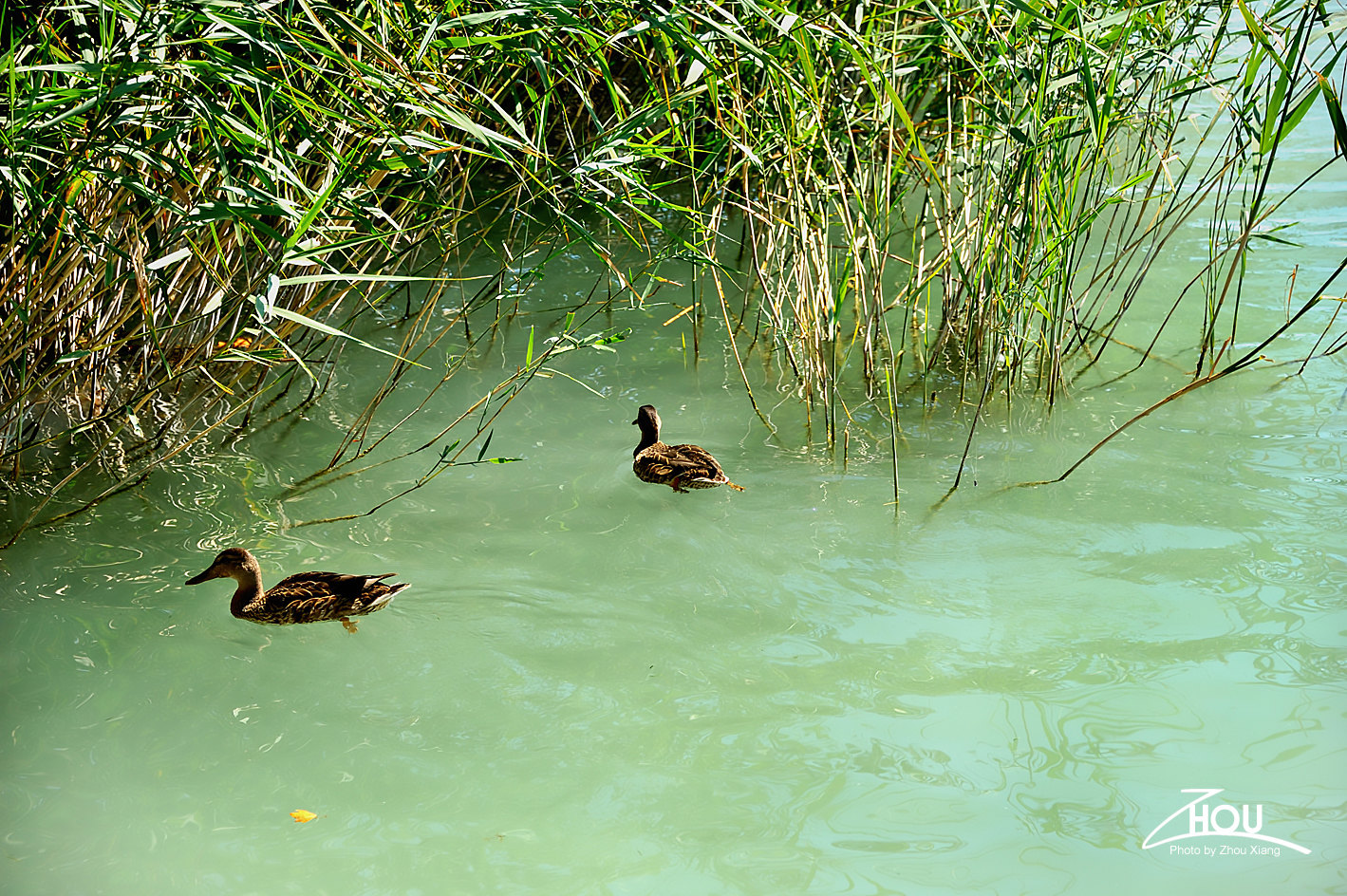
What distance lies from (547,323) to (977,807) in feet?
11.0

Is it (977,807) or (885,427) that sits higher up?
(885,427)

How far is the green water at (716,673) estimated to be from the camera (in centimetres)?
248

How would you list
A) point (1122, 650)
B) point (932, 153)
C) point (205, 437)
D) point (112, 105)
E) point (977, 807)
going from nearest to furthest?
point (977, 807) < point (112, 105) < point (1122, 650) < point (205, 437) < point (932, 153)

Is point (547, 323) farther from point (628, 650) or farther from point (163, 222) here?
point (628, 650)

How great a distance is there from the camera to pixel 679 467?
151 inches

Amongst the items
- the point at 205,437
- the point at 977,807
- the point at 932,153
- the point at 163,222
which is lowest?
the point at 977,807

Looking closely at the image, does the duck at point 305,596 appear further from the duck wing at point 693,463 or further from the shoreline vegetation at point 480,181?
the duck wing at point 693,463

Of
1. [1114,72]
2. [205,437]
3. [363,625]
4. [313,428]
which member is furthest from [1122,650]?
[205,437]

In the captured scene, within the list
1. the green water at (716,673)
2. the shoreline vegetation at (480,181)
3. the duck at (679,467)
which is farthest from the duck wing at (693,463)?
the shoreline vegetation at (480,181)

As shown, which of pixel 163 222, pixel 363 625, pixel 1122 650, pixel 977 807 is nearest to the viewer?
pixel 977 807

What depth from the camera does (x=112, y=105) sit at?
2.85m

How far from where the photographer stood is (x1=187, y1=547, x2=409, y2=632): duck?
3158 mm

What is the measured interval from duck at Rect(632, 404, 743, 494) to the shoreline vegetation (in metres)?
0.51

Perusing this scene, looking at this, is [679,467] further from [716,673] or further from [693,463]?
[716,673]
